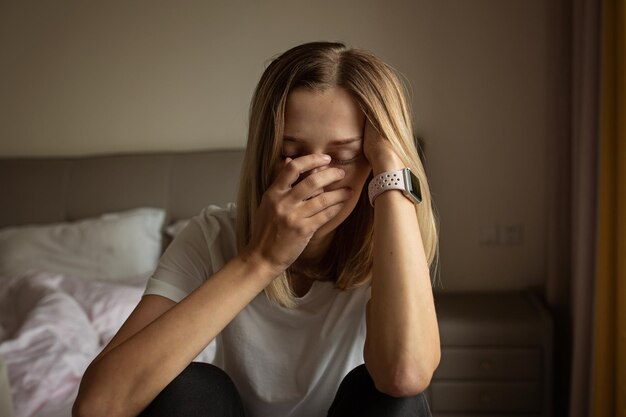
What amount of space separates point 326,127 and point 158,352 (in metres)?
0.45

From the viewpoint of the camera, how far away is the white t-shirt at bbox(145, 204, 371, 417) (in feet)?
3.89

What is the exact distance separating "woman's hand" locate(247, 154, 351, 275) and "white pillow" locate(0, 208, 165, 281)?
1.51 metres

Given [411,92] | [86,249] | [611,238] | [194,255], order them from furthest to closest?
[411,92] → [86,249] → [611,238] → [194,255]

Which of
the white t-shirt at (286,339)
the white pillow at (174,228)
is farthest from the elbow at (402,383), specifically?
the white pillow at (174,228)

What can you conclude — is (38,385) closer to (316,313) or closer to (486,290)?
(316,313)

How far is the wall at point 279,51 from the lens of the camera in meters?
2.56

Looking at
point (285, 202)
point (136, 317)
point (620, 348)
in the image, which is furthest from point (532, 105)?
point (136, 317)

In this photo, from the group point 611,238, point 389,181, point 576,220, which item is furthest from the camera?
point 576,220

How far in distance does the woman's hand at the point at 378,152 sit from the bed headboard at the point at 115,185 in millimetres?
1530

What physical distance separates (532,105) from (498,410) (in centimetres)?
122

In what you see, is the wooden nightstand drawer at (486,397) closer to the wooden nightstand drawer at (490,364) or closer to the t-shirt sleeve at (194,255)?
the wooden nightstand drawer at (490,364)

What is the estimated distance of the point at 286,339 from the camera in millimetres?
1204

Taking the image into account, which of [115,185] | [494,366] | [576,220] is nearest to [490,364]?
[494,366]

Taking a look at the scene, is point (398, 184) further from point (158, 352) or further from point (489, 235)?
point (489, 235)
